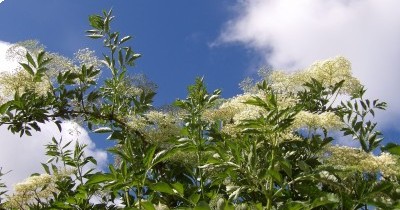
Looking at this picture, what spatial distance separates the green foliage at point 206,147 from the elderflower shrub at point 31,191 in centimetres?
1

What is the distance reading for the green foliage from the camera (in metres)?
2.31

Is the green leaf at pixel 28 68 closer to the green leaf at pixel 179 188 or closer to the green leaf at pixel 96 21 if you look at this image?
the green leaf at pixel 96 21

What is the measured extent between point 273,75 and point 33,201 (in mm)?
1760

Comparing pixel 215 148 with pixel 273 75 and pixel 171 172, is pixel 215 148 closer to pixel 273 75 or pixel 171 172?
pixel 171 172

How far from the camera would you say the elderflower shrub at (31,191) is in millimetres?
3732

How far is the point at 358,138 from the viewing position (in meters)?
3.90

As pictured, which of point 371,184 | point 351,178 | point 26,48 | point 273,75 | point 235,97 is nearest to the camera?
point 371,184

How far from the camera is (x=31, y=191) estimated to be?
12.6 feet

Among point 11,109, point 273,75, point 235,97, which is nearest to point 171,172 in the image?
point 235,97

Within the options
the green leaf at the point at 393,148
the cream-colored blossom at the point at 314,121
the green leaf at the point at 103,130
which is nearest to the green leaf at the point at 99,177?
the cream-colored blossom at the point at 314,121

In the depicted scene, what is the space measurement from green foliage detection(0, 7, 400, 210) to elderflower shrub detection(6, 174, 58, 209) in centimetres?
A: 1

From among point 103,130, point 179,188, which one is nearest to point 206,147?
point 179,188

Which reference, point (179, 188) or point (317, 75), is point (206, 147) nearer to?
point (179, 188)

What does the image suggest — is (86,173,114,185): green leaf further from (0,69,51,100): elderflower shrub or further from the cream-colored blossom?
(0,69,51,100): elderflower shrub
